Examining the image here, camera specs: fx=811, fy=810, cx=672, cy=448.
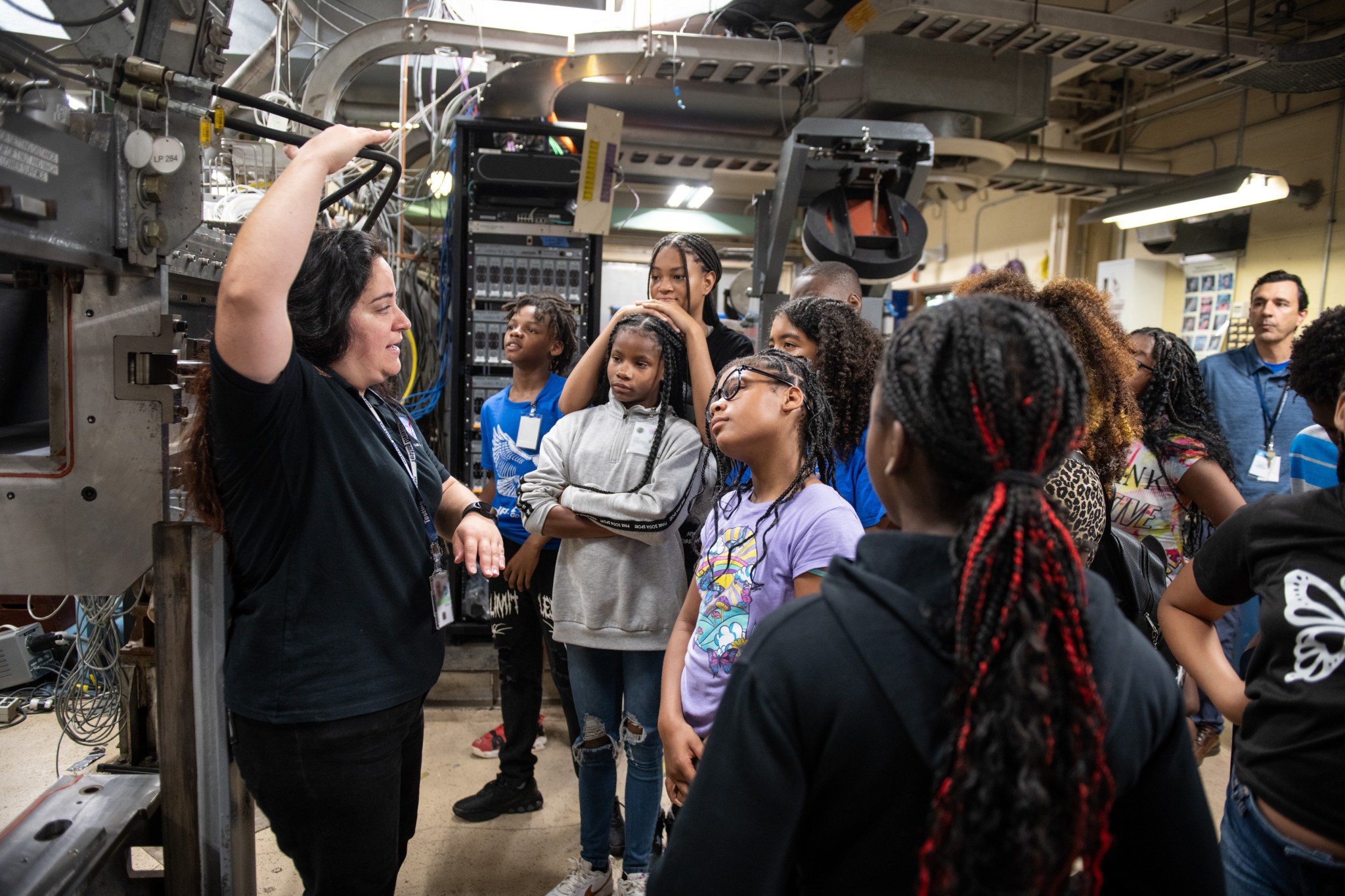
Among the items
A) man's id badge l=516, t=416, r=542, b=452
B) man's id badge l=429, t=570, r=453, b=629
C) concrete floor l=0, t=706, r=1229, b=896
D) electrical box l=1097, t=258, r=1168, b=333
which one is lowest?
concrete floor l=0, t=706, r=1229, b=896

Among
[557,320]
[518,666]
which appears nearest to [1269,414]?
[557,320]

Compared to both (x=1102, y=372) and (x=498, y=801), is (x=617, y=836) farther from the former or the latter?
(x=1102, y=372)

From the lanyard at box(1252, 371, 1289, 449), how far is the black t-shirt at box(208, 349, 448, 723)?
3181 millimetres

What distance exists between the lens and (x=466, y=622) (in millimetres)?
3402

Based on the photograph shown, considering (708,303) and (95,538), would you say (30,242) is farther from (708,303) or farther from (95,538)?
(708,303)

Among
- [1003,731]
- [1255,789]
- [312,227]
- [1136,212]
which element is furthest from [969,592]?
[1136,212]

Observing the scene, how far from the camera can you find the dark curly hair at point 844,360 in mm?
1687

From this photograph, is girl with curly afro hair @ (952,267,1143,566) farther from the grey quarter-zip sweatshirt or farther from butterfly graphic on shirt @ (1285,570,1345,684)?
the grey quarter-zip sweatshirt

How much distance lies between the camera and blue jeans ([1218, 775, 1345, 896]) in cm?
93

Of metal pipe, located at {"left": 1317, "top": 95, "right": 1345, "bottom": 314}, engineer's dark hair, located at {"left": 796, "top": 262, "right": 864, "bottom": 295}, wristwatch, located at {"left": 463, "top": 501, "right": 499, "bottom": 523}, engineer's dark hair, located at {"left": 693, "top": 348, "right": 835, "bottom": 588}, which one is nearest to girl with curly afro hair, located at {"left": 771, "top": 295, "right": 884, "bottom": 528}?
engineer's dark hair, located at {"left": 693, "top": 348, "right": 835, "bottom": 588}

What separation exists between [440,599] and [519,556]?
0.87 meters

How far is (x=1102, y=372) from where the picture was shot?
1.47 m

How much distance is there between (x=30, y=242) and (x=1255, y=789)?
1.64 m

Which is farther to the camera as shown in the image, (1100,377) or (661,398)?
(661,398)
